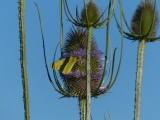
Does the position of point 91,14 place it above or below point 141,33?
above

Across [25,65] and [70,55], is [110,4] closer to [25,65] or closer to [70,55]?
[70,55]

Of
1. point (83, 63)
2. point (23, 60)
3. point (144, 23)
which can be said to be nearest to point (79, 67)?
point (83, 63)

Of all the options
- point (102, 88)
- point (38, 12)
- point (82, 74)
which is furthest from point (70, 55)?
point (38, 12)

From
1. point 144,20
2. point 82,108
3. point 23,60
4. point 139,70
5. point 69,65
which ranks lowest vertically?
point 82,108

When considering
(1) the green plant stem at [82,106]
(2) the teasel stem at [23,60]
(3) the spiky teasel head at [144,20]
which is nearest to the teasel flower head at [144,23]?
(3) the spiky teasel head at [144,20]

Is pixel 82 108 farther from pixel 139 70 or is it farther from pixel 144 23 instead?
pixel 144 23
